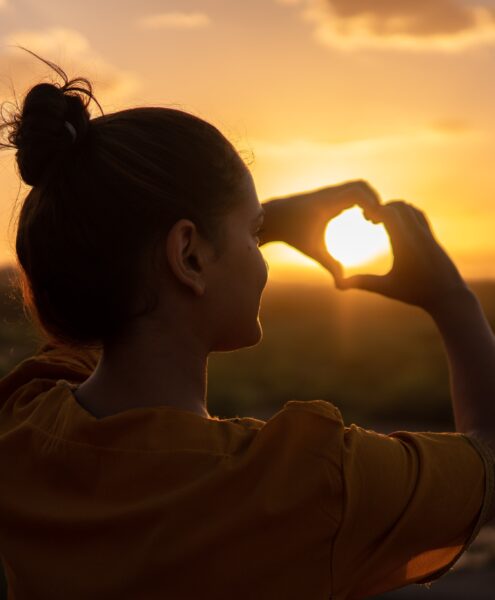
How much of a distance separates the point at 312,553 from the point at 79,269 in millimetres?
522

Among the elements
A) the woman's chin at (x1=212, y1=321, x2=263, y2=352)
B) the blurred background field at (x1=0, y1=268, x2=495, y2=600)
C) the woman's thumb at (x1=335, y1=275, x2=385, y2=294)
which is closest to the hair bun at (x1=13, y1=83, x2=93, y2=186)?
the woman's chin at (x1=212, y1=321, x2=263, y2=352)

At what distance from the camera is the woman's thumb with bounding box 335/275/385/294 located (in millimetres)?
1649

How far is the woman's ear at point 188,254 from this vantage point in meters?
1.45

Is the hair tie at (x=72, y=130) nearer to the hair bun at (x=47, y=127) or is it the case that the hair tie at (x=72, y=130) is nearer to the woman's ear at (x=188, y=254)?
the hair bun at (x=47, y=127)

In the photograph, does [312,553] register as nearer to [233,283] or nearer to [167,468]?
[167,468]

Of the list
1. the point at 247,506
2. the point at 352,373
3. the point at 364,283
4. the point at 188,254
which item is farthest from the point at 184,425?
the point at 352,373

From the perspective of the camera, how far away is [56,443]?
1475mm

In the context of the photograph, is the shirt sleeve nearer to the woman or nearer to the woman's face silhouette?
the woman

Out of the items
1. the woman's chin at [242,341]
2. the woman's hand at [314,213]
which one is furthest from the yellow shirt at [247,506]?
the woman's hand at [314,213]

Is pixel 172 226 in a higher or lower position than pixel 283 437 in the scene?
higher

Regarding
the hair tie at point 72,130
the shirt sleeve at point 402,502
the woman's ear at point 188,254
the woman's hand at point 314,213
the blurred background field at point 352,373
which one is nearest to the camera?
the shirt sleeve at point 402,502

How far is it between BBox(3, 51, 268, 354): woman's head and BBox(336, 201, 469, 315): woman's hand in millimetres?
246

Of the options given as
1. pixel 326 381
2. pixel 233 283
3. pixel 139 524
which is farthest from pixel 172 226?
pixel 326 381

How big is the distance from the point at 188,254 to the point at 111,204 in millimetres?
131
